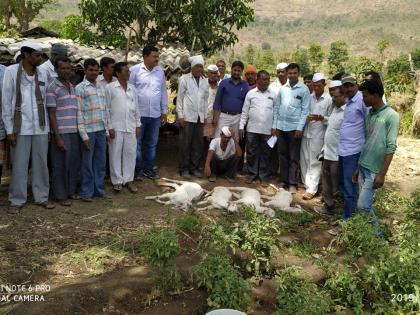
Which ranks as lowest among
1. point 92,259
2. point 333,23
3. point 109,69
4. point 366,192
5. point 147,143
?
point 92,259

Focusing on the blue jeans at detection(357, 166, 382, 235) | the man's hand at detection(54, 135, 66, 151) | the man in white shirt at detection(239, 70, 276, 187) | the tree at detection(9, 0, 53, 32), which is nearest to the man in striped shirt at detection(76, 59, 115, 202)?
the man's hand at detection(54, 135, 66, 151)

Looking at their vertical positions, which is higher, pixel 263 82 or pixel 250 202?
pixel 263 82

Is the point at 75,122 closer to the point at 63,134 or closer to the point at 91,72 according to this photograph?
the point at 63,134

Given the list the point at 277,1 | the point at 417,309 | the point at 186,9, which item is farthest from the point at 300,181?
the point at 277,1

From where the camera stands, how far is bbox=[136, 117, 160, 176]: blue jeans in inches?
254

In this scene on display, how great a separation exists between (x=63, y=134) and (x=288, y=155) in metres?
3.42

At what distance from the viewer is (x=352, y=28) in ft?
249

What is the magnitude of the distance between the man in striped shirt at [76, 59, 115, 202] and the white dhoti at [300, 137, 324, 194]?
9.63 ft

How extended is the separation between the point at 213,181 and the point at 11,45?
3.76 meters

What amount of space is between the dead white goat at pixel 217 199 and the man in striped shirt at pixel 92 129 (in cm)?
142

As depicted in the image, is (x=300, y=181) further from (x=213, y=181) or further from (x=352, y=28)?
(x=352, y=28)

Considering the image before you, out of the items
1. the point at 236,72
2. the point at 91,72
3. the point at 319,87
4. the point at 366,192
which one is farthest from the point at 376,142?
the point at 91,72

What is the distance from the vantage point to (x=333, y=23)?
8219cm

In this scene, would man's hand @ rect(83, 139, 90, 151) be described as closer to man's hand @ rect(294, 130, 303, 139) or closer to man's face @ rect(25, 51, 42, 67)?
man's face @ rect(25, 51, 42, 67)
